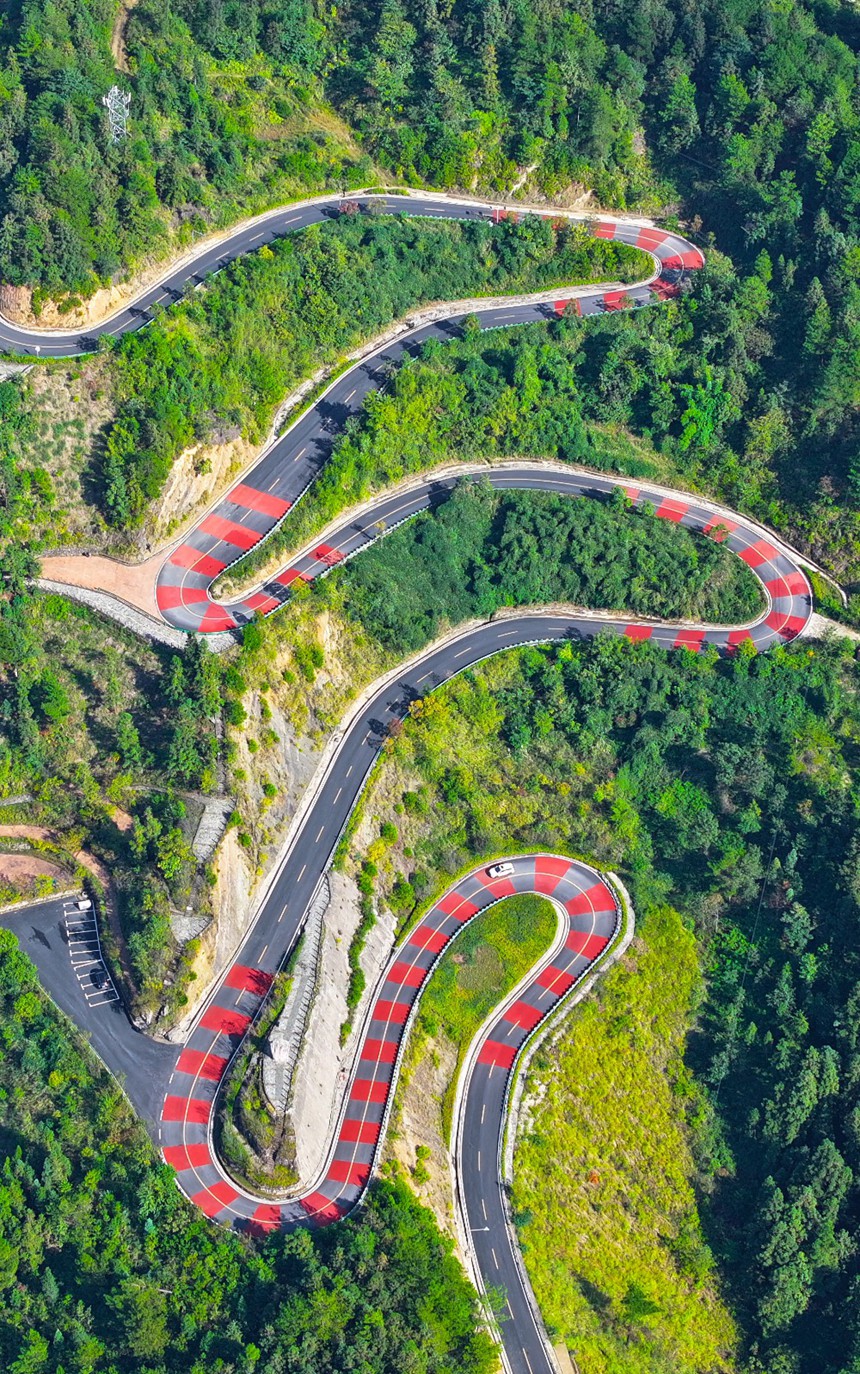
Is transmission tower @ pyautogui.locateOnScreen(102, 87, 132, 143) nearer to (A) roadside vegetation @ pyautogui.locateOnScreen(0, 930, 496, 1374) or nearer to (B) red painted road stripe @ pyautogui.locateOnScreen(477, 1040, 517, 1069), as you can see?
(A) roadside vegetation @ pyautogui.locateOnScreen(0, 930, 496, 1374)

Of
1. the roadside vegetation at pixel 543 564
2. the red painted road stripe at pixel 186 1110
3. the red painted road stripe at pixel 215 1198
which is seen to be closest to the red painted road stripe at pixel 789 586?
the roadside vegetation at pixel 543 564

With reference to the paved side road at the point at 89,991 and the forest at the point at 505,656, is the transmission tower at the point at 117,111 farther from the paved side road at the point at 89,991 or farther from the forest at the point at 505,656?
the paved side road at the point at 89,991

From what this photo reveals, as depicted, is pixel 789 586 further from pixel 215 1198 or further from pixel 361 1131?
pixel 215 1198

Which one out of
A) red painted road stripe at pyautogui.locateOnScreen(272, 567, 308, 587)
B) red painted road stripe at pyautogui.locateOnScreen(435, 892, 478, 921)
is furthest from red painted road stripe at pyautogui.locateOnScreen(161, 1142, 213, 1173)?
red painted road stripe at pyautogui.locateOnScreen(272, 567, 308, 587)

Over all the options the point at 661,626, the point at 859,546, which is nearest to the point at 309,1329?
the point at 661,626

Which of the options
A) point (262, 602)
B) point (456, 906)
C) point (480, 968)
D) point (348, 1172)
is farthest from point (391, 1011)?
point (262, 602)

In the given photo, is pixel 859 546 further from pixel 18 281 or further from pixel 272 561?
pixel 18 281
